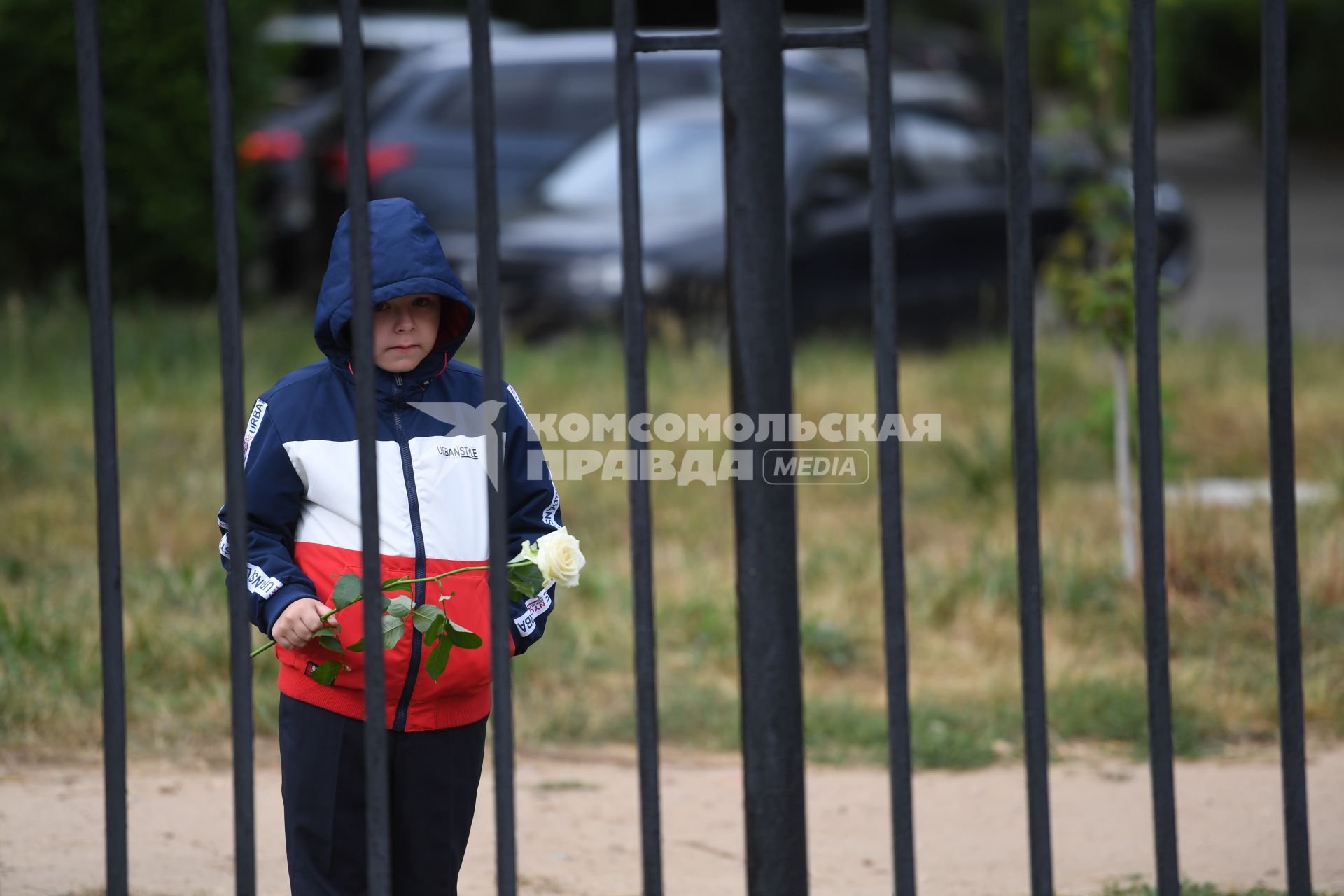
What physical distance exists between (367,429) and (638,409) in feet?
1.12

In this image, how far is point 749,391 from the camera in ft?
6.35

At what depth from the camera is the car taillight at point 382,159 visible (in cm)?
1018

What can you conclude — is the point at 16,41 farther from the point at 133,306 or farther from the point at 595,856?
the point at 595,856

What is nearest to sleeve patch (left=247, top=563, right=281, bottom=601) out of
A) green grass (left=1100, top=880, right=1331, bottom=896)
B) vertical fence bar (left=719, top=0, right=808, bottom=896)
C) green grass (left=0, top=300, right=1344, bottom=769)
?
vertical fence bar (left=719, top=0, right=808, bottom=896)

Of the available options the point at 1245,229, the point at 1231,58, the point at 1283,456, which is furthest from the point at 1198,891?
the point at 1231,58

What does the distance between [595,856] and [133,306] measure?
710 cm

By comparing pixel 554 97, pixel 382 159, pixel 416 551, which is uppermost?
pixel 554 97

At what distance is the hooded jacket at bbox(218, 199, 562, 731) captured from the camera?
2471 millimetres

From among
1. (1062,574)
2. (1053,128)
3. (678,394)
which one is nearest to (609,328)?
(678,394)

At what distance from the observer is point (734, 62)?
192 centimetres

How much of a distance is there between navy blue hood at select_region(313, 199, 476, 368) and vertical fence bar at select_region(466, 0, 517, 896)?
0.56 metres

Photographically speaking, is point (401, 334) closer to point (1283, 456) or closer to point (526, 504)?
point (526, 504)
